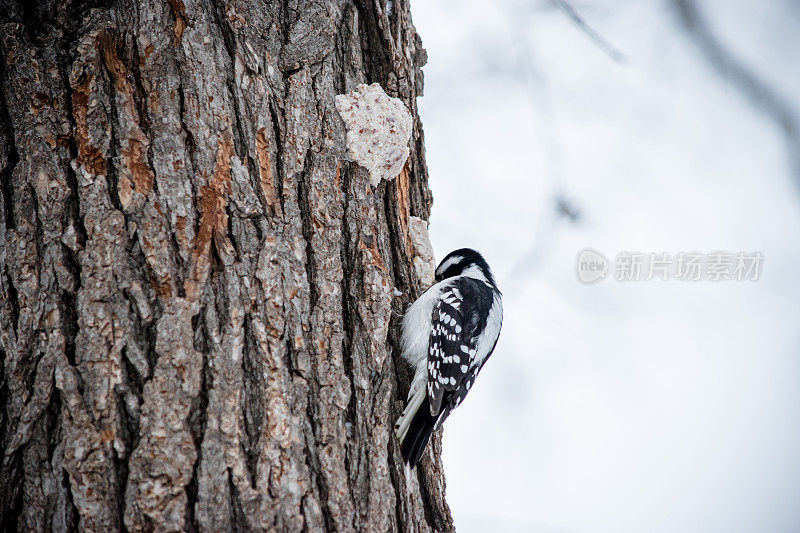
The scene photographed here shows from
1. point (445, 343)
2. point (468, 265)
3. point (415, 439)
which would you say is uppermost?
point (468, 265)

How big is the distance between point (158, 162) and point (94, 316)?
1.52 feet

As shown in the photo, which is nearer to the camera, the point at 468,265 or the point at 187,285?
the point at 187,285

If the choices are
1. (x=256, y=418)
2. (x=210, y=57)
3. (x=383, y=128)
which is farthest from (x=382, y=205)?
(x=256, y=418)

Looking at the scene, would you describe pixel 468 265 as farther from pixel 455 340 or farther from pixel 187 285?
pixel 187 285

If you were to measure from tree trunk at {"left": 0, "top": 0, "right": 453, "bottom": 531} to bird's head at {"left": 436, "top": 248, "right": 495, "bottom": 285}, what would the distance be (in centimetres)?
125

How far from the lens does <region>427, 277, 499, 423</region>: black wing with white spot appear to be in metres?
2.18

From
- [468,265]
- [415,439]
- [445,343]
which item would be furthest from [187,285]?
[468,265]

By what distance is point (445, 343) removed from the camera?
2.35m

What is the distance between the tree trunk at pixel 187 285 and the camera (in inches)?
59.2

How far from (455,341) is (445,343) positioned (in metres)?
0.10

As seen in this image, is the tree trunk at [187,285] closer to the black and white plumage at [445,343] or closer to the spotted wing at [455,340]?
the black and white plumage at [445,343]

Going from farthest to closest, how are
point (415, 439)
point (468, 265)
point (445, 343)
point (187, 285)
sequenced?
1. point (468, 265)
2. point (445, 343)
3. point (415, 439)
4. point (187, 285)

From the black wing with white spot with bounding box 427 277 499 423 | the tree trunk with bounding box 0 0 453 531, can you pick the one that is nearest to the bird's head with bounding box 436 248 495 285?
the black wing with white spot with bounding box 427 277 499 423

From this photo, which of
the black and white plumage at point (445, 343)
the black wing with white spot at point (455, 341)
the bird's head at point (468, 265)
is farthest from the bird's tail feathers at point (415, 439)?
the bird's head at point (468, 265)
